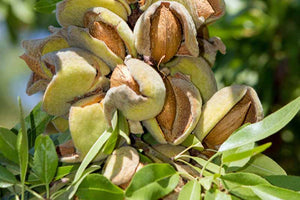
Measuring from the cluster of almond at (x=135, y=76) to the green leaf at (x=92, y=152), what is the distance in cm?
3

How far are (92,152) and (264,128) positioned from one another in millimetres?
368

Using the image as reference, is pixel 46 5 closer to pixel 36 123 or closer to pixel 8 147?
pixel 36 123

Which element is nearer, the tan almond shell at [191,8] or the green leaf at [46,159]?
the green leaf at [46,159]

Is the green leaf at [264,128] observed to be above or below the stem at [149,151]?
above

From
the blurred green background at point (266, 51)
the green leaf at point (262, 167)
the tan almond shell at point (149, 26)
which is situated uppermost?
the tan almond shell at point (149, 26)

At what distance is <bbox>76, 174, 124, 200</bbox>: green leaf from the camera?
101 cm

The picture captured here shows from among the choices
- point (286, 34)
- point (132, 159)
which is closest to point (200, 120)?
point (132, 159)

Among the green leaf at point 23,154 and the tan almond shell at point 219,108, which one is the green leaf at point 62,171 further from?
the tan almond shell at point 219,108

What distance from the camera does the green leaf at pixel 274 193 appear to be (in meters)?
0.98

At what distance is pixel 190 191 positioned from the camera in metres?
1.01

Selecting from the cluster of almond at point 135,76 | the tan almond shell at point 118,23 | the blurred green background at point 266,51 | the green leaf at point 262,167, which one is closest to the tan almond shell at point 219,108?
the cluster of almond at point 135,76

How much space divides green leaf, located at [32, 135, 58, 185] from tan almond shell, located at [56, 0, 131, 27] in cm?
32

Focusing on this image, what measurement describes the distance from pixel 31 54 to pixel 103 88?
0.22 meters

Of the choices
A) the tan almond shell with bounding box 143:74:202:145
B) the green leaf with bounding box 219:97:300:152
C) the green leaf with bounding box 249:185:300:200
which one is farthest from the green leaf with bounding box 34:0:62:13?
the green leaf with bounding box 249:185:300:200
